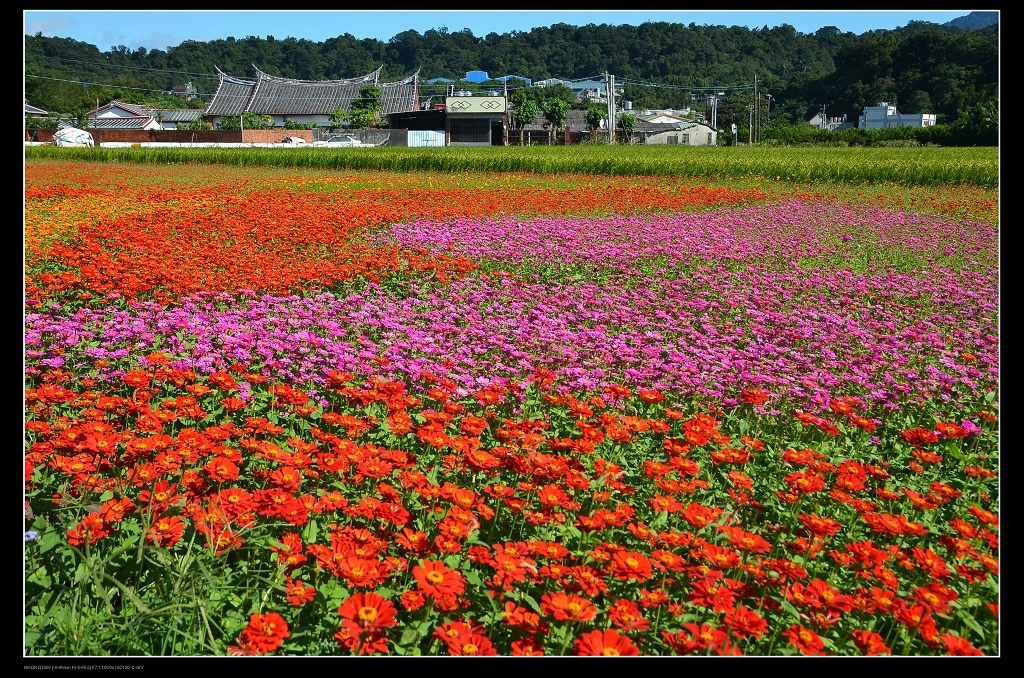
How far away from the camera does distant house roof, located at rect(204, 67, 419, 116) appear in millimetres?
59594

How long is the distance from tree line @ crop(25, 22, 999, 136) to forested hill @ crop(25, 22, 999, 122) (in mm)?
53

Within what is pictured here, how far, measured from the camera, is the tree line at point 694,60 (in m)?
5.75

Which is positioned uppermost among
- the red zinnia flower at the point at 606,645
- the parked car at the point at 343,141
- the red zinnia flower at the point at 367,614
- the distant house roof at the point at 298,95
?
the distant house roof at the point at 298,95

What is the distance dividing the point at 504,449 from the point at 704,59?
14441 millimetres

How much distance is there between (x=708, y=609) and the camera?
1.87 metres

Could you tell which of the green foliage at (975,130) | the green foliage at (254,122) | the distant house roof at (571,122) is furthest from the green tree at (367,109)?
the green foliage at (975,130)

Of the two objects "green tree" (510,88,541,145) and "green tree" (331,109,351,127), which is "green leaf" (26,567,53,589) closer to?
"green tree" (510,88,541,145)

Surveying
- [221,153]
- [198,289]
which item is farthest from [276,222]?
[221,153]

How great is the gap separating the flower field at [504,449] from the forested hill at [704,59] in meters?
1.35

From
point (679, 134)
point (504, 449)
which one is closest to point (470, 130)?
point (679, 134)

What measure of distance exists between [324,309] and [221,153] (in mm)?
27532

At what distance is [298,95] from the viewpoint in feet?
200

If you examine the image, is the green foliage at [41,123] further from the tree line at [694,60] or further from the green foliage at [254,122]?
the green foliage at [254,122]
